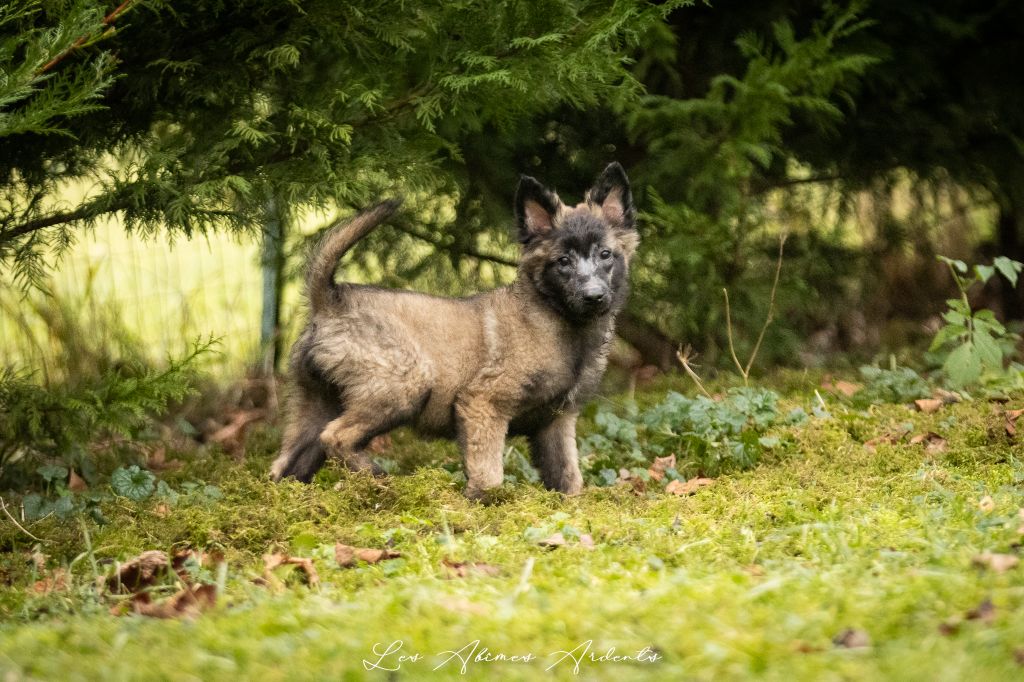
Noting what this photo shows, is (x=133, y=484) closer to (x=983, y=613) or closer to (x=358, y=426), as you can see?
(x=358, y=426)

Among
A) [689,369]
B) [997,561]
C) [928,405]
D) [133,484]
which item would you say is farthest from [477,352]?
[997,561]

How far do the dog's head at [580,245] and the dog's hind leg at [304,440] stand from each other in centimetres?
122

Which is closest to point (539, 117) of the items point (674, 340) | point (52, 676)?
point (674, 340)

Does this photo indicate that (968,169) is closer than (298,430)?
No

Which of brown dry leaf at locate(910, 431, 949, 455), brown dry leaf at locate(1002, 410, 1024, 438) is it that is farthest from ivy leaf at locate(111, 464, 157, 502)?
brown dry leaf at locate(1002, 410, 1024, 438)

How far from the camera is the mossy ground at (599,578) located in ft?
8.02

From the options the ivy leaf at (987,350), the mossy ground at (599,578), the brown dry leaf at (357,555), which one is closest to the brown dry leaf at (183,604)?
the mossy ground at (599,578)

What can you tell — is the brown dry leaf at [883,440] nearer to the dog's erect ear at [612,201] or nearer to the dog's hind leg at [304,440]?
the dog's erect ear at [612,201]

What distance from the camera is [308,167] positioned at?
4.85 m

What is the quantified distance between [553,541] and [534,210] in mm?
2144

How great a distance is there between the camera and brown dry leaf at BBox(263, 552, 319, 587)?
345cm

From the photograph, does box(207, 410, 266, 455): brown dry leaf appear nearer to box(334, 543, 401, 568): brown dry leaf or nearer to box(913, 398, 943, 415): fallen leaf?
box(334, 543, 401, 568): brown dry leaf

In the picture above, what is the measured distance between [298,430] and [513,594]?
249cm

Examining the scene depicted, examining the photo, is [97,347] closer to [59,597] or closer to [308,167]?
[308,167]
